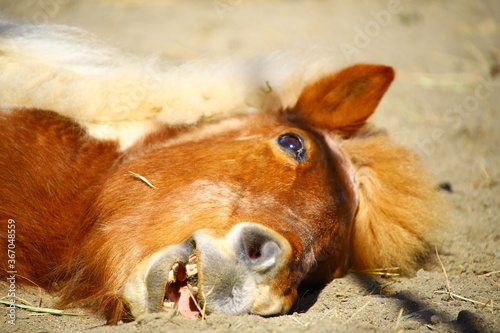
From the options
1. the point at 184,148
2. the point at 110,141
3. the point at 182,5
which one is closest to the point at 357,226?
the point at 184,148

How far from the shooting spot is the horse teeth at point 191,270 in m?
1.90

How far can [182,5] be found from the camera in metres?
8.00

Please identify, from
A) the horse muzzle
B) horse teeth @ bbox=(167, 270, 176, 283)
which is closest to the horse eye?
the horse muzzle

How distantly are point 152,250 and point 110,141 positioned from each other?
3.08 ft

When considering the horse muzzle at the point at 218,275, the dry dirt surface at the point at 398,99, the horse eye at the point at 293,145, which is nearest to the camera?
the horse muzzle at the point at 218,275

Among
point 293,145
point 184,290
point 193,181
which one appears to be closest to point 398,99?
point 293,145

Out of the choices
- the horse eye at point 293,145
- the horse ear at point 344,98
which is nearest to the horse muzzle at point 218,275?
the horse eye at point 293,145

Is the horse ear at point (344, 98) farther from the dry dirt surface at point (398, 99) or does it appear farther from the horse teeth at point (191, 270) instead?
the horse teeth at point (191, 270)

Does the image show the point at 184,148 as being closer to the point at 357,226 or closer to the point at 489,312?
the point at 357,226

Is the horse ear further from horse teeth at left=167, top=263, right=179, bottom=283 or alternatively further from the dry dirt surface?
horse teeth at left=167, top=263, right=179, bottom=283

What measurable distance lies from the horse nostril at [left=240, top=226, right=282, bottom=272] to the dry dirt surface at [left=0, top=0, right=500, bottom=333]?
240 mm

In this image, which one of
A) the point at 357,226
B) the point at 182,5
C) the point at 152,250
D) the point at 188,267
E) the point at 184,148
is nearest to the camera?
the point at 188,267

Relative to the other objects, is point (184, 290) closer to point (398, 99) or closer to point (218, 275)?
point (218, 275)

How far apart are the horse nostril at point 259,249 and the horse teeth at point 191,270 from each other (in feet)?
0.66
